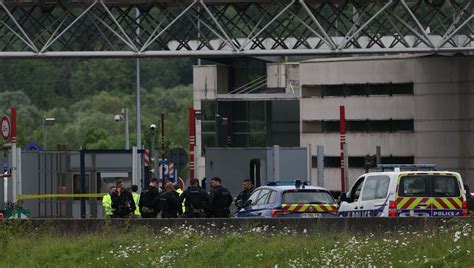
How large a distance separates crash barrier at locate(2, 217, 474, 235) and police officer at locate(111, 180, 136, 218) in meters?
6.80

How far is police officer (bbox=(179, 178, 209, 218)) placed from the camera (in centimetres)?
3422

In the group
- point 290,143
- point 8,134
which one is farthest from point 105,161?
point 290,143

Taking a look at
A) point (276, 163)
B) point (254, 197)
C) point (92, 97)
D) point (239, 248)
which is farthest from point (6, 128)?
point (92, 97)

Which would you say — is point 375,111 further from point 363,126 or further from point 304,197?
point 304,197

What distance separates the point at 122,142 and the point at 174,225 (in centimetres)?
10980

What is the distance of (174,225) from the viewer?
94.8 feet

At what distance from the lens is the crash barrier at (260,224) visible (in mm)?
27531

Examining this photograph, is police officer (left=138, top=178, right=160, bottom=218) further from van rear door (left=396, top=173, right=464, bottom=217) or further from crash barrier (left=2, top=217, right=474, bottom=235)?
van rear door (left=396, top=173, right=464, bottom=217)

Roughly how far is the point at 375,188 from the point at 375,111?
42.2 meters

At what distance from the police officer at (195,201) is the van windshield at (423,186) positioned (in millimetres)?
4750

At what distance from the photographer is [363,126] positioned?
7531 cm

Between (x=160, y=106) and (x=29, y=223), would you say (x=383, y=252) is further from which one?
(x=160, y=106)

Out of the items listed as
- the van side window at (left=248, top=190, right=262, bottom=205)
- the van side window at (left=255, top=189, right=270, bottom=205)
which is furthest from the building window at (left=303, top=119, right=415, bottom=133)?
the van side window at (left=255, top=189, right=270, bottom=205)

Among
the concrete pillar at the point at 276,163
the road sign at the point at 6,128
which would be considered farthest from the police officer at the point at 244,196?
the road sign at the point at 6,128
